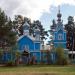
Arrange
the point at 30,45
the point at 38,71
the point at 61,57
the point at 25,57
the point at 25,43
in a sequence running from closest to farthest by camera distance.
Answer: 1. the point at 38,71
2. the point at 61,57
3. the point at 25,57
4. the point at 30,45
5. the point at 25,43

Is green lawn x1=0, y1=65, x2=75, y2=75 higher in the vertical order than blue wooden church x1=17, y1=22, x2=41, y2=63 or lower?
lower

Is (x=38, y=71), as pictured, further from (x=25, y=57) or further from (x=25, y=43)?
(x=25, y=43)

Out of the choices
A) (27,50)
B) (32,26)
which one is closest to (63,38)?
(27,50)

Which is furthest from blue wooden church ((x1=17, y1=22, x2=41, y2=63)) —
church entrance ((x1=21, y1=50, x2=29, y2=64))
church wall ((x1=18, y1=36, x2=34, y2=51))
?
church entrance ((x1=21, y1=50, x2=29, y2=64))

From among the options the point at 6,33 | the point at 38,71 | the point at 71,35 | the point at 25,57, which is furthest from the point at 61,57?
the point at 71,35

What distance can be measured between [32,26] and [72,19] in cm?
1321

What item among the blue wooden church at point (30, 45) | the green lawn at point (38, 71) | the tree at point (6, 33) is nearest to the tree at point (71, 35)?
the blue wooden church at point (30, 45)

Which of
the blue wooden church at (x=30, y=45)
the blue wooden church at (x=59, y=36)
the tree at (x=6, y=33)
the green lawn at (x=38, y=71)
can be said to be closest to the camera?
the green lawn at (x=38, y=71)

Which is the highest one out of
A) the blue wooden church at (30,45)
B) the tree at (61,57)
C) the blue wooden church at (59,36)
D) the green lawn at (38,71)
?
the blue wooden church at (59,36)

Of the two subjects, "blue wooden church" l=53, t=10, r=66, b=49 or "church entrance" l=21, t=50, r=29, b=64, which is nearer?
"church entrance" l=21, t=50, r=29, b=64

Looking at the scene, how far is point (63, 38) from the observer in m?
75.6

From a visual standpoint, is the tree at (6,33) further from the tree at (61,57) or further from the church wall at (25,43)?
the tree at (61,57)

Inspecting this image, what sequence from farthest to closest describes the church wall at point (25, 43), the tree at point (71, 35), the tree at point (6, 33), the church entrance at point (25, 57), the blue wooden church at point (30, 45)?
the tree at point (71, 35) < the church wall at point (25, 43) < the blue wooden church at point (30, 45) < the church entrance at point (25, 57) < the tree at point (6, 33)

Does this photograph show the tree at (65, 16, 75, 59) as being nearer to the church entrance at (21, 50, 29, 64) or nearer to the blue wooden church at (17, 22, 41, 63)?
the blue wooden church at (17, 22, 41, 63)
